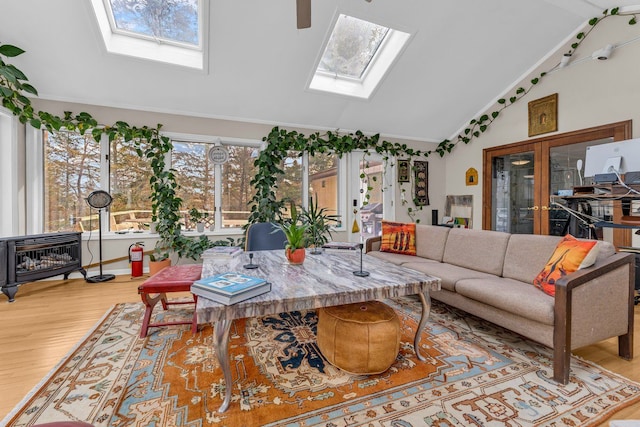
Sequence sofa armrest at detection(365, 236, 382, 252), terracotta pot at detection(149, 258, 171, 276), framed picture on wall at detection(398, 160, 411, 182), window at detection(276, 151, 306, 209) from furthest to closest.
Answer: framed picture on wall at detection(398, 160, 411, 182)
window at detection(276, 151, 306, 209)
terracotta pot at detection(149, 258, 171, 276)
sofa armrest at detection(365, 236, 382, 252)

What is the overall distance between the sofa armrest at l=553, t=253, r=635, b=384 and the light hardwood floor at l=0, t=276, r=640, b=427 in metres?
0.24

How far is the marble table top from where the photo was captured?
4.60 feet

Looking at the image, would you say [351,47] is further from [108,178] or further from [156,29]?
[108,178]

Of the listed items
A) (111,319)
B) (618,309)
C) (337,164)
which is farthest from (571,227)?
(111,319)

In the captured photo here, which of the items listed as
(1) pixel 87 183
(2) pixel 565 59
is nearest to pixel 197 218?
(1) pixel 87 183

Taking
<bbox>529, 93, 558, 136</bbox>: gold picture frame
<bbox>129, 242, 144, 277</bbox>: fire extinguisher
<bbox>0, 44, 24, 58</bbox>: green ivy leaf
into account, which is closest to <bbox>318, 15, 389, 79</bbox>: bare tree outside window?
<bbox>529, 93, 558, 136</bbox>: gold picture frame

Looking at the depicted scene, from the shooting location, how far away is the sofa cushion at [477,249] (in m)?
2.75

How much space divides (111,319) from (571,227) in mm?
5387

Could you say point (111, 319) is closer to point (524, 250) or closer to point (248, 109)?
point (248, 109)

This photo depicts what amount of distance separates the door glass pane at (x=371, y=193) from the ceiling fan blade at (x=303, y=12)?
341cm

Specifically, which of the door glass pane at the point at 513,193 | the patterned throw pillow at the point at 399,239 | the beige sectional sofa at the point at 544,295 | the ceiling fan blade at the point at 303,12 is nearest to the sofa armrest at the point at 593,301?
the beige sectional sofa at the point at 544,295

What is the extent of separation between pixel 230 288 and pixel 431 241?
2.71 metres

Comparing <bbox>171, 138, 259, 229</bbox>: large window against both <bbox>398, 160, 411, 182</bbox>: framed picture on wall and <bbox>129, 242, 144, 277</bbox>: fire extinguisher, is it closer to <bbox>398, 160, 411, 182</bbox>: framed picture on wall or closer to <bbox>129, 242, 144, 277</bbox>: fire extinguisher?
<bbox>129, 242, 144, 277</bbox>: fire extinguisher

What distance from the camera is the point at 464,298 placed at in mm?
2439
